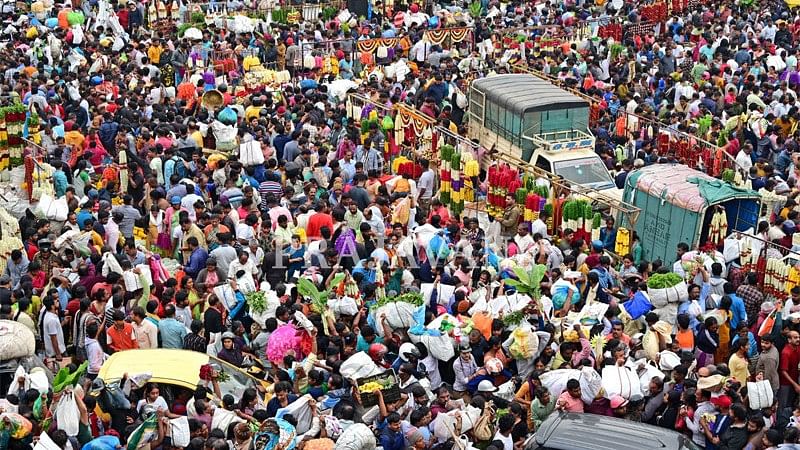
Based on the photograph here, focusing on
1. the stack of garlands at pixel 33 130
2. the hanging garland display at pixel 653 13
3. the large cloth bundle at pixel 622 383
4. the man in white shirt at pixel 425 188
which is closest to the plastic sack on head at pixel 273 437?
the large cloth bundle at pixel 622 383

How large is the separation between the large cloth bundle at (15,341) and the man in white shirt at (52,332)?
37 centimetres

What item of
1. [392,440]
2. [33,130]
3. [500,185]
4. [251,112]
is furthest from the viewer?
[251,112]

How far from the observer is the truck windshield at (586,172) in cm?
1941

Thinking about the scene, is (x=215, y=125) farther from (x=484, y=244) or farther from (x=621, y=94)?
(x=621, y=94)

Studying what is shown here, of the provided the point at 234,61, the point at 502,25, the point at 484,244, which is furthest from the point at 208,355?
the point at 502,25

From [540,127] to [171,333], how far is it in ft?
28.5

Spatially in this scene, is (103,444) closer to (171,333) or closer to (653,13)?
(171,333)

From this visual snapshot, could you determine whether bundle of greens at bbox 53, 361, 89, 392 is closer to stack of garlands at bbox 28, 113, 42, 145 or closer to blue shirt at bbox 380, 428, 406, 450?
blue shirt at bbox 380, 428, 406, 450

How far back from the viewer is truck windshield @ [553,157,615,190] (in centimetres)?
1941

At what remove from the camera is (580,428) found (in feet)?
36.3

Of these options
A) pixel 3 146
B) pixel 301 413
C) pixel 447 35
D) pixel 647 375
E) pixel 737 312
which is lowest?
pixel 447 35

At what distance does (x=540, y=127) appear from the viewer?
20.6 m

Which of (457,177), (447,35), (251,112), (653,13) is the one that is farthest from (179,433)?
(653,13)

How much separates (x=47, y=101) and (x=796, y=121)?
40.7 ft
